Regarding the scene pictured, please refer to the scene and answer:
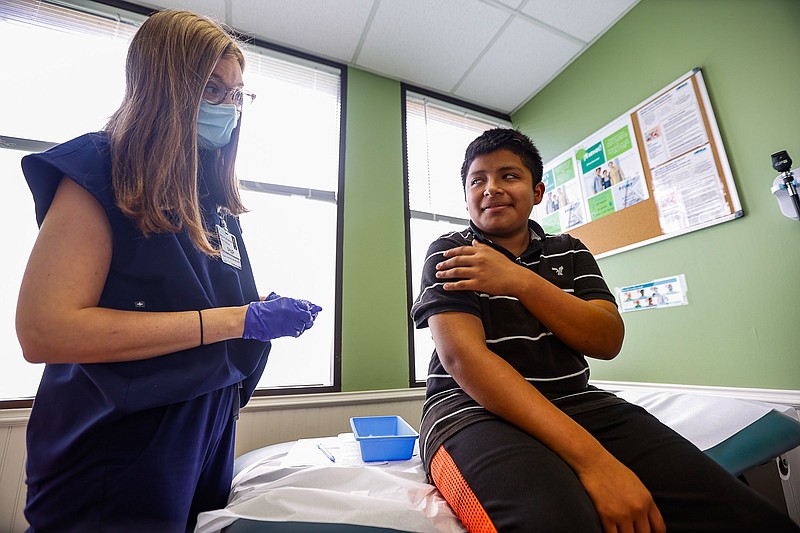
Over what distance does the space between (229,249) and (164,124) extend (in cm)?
31

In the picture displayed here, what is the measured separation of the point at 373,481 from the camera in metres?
0.86

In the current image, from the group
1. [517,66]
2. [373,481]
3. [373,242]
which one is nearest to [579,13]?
[517,66]

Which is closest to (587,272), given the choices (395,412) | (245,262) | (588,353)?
(588,353)

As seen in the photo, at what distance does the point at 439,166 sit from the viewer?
2654mm

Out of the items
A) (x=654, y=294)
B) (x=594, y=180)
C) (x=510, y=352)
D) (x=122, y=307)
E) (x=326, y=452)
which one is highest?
(x=594, y=180)

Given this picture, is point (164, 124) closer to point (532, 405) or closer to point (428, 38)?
point (532, 405)

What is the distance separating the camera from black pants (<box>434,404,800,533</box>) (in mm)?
557

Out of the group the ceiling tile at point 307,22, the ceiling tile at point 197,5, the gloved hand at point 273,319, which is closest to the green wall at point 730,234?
the ceiling tile at point 307,22

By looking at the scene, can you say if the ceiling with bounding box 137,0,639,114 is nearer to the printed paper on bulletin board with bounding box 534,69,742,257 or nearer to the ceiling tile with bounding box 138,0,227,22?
the ceiling tile with bounding box 138,0,227,22

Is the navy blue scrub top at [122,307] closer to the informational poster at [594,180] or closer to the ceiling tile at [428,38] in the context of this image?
the ceiling tile at [428,38]

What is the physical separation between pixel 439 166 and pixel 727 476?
91.3 inches

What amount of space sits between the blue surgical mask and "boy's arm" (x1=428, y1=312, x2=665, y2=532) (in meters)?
0.74

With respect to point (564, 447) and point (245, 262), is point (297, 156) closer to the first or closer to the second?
point (245, 262)

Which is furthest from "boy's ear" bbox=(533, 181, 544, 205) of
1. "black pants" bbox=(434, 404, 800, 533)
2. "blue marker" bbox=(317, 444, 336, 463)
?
"blue marker" bbox=(317, 444, 336, 463)
